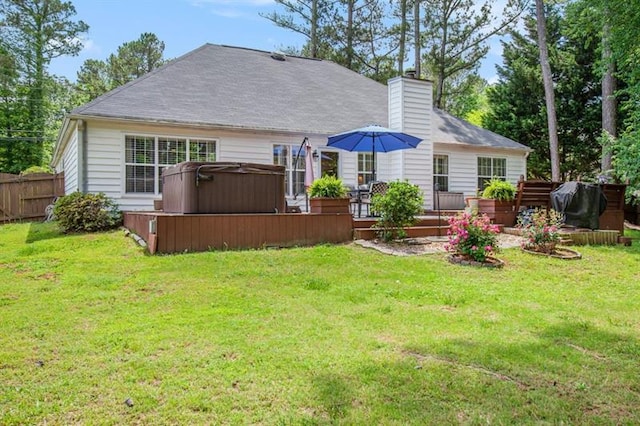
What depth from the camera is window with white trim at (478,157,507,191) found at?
1434 cm

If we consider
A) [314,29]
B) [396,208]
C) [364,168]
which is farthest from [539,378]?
[314,29]

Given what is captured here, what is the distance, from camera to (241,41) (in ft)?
79.7

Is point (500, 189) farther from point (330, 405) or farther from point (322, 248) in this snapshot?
point (330, 405)

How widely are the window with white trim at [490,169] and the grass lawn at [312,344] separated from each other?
334 inches

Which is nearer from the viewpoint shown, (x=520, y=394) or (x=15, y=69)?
(x=520, y=394)

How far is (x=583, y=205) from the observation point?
897 centimetres

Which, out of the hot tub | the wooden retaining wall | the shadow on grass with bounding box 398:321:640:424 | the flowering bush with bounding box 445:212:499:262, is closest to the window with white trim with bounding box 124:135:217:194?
the wooden retaining wall

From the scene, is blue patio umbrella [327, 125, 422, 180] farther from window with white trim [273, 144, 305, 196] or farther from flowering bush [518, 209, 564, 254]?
flowering bush [518, 209, 564, 254]

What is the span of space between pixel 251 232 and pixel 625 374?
17.8ft

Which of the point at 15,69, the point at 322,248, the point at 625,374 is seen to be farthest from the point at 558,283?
the point at 15,69

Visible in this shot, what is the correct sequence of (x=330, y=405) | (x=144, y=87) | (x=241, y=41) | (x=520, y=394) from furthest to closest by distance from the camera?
1. (x=241, y=41)
2. (x=144, y=87)
3. (x=520, y=394)
4. (x=330, y=405)

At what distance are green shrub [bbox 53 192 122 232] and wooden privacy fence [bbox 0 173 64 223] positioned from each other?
6.06m

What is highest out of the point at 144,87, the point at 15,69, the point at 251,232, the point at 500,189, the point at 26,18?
the point at 26,18

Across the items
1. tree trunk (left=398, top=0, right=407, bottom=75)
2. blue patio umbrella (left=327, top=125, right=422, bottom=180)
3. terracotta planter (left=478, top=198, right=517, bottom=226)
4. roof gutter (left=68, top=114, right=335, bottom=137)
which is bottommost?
terracotta planter (left=478, top=198, right=517, bottom=226)
